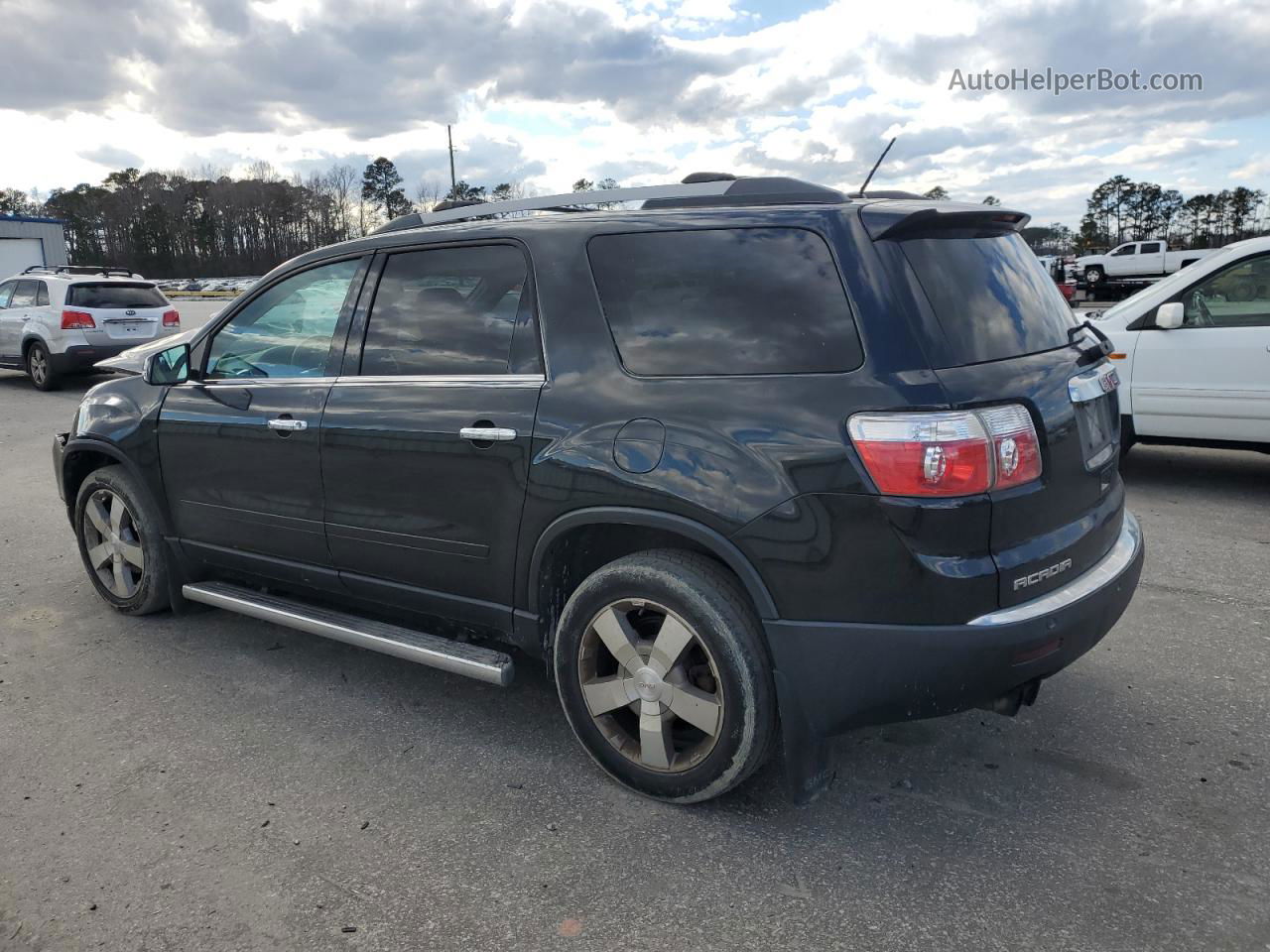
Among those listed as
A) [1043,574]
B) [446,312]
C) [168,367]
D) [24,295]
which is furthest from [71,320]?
[1043,574]

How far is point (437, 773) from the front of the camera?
322 cm

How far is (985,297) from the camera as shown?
2842 millimetres

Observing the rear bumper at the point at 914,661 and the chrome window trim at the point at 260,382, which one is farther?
the chrome window trim at the point at 260,382

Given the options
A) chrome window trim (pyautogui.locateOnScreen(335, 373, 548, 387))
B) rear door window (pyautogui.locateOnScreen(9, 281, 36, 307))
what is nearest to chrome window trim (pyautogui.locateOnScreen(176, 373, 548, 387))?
chrome window trim (pyautogui.locateOnScreen(335, 373, 548, 387))

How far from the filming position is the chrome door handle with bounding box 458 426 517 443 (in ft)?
10.2

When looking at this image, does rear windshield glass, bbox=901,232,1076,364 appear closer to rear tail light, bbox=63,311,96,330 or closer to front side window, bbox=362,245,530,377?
front side window, bbox=362,245,530,377

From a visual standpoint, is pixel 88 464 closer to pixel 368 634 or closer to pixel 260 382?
pixel 260 382

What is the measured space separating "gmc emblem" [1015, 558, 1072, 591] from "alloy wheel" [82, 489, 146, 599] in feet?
12.8

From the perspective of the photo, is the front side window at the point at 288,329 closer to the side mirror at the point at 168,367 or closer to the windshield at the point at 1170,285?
the side mirror at the point at 168,367

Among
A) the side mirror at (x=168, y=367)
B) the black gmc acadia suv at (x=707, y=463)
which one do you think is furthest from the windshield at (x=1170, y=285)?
the side mirror at (x=168, y=367)

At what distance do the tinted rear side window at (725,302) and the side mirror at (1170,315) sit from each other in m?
4.90

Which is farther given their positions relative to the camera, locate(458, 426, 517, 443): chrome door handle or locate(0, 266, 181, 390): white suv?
locate(0, 266, 181, 390): white suv

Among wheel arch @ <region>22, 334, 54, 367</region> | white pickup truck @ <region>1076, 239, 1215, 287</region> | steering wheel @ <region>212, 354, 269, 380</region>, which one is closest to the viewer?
steering wheel @ <region>212, 354, 269, 380</region>

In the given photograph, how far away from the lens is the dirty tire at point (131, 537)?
176 inches
